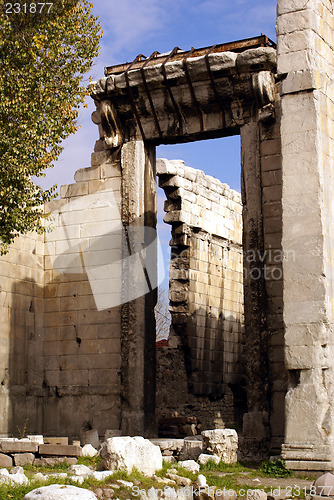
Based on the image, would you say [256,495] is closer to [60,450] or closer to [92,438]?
[60,450]

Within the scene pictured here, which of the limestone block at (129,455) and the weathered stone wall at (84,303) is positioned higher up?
the weathered stone wall at (84,303)

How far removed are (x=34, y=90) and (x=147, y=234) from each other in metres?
3.24

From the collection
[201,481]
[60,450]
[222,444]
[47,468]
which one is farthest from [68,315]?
[201,481]

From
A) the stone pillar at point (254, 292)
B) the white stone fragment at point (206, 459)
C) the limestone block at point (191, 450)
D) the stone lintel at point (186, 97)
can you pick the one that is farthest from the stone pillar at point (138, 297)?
the white stone fragment at point (206, 459)

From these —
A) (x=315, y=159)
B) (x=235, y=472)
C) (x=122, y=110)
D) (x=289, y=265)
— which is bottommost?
(x=235, y=472)

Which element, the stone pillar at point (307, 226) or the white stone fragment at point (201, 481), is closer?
the white stone fragment at point (201, 481)

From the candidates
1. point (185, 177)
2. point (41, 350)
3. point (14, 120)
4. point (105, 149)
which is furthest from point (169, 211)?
point (14, 120)

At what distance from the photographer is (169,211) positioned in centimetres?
1700

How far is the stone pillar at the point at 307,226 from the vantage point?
9.12 meters

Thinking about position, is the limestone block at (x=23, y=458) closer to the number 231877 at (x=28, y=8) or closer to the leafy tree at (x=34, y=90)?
the leafy tree at (x=34, y=90)

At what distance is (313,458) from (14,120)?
6.91m

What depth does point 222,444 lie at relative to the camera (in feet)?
33.5

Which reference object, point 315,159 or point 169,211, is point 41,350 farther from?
point 315,159

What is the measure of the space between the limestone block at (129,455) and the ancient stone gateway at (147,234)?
259 centimetres
